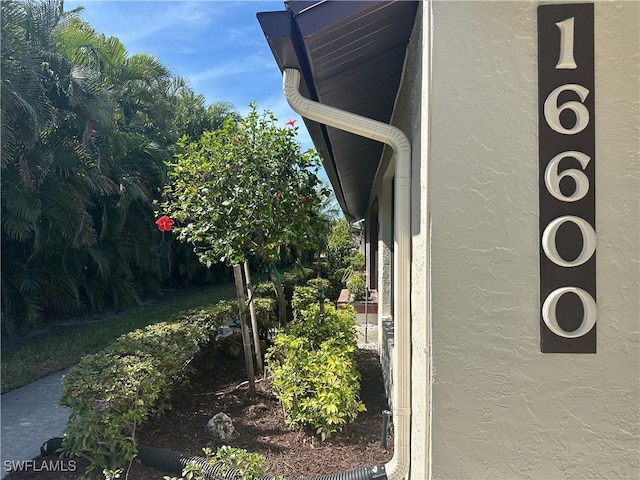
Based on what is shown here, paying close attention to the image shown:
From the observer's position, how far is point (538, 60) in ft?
7.02

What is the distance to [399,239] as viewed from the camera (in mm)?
2982

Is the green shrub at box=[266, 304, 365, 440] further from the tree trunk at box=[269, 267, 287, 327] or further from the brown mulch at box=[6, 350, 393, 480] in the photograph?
the tree trunk at box=[269, 267, 287, 327]

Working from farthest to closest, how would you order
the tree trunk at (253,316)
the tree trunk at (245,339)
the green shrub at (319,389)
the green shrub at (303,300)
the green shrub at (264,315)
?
1. the green shrub at (303,300)
2. the green shrub at (264,315)
3. the tree trunk at (253,316)
4. the tree trunk at (245,339)
5. the green shrub at (319,389)

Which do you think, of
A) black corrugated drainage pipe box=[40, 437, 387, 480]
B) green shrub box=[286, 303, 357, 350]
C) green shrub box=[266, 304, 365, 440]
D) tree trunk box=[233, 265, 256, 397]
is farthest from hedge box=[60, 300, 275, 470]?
green shrub box=[286, 303, 357, 350]

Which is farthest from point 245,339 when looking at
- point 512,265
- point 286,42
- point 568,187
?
point 568,187

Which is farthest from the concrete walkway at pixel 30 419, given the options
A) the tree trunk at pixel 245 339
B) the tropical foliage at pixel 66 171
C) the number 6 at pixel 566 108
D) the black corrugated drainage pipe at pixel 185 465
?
the number 6 at pixel 566 108

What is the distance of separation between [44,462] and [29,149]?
6314 mm

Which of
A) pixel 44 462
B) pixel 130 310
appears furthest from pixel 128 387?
pixel 130 310

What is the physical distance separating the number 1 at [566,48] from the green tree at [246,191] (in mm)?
3143

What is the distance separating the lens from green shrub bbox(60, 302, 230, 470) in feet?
11.0

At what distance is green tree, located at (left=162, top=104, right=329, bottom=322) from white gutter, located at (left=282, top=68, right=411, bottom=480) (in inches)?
77.0

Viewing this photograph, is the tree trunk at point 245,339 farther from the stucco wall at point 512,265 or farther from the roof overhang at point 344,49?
the stucco wall at point 512,265

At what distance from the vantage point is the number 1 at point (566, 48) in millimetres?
2113

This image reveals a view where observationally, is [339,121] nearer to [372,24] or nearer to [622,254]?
[372,24]
